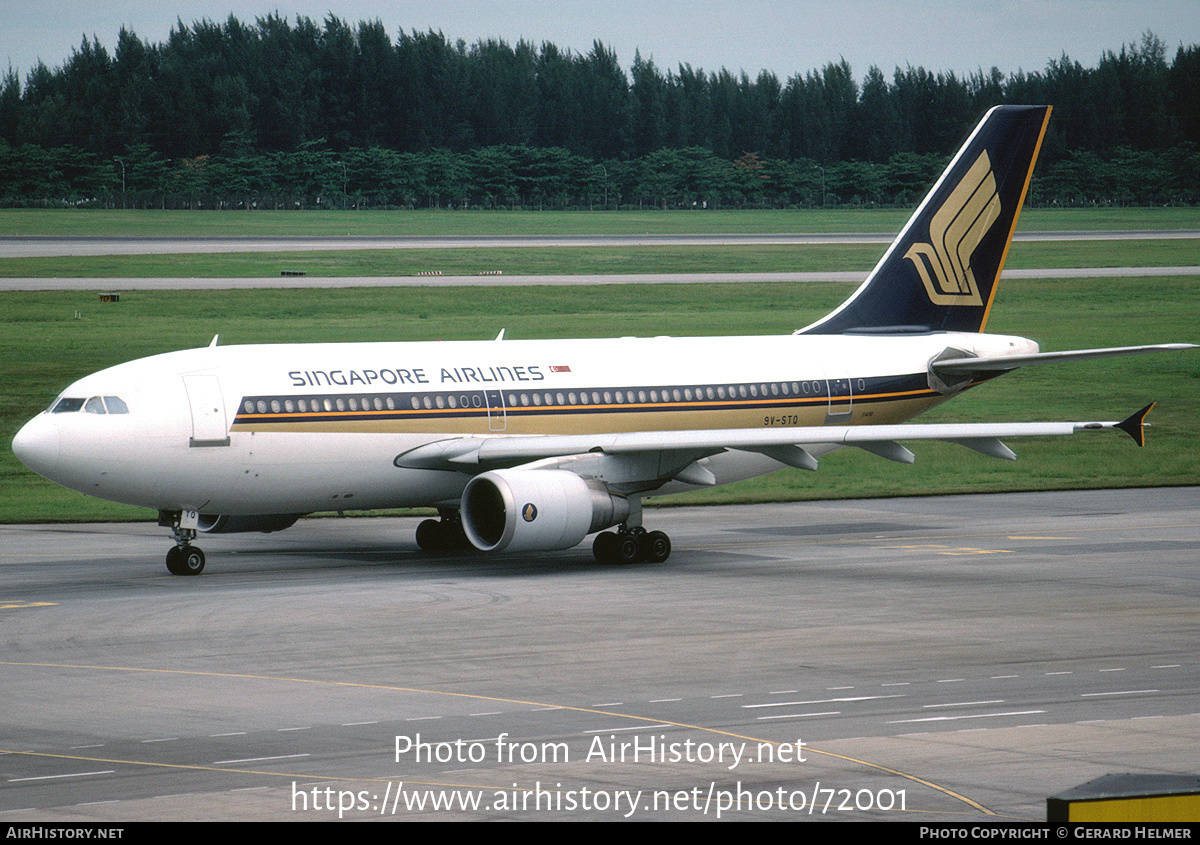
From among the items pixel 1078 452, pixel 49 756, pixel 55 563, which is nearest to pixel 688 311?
pixel 1078 452

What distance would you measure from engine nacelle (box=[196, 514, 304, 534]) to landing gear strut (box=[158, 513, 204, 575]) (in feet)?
4.81

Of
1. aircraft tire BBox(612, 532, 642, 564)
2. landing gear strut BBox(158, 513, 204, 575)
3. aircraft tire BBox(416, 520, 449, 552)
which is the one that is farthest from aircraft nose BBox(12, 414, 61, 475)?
aircraft tire BBox(612, 532, 642, 564)

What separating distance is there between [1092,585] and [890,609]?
15.8 feet

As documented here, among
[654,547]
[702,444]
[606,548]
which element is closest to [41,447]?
[606,548]

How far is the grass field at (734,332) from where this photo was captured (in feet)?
166

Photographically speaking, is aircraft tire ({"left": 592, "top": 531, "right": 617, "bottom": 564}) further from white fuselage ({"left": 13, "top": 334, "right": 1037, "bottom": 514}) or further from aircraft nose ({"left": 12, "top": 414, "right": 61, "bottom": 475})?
aircraft nose ({"left": 12, "top": 414, "right": 61, "bottom": 475})

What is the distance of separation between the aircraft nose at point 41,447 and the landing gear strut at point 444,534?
8.66 metres

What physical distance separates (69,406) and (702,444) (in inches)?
490

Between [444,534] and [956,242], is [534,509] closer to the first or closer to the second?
[444,534]

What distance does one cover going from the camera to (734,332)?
8244 centimetres

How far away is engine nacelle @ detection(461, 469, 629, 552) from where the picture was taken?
3300cm

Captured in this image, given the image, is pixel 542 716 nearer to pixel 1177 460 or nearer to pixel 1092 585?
pixel 1092 585

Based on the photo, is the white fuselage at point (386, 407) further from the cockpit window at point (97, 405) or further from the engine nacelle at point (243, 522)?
the engine nacelle at point (243, 522)

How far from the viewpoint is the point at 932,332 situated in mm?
43625
